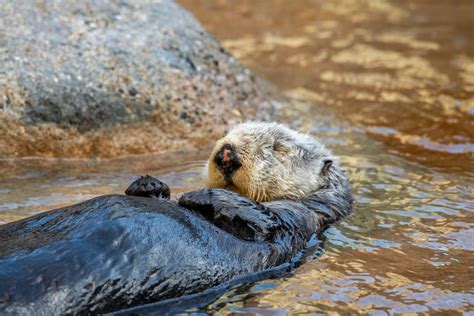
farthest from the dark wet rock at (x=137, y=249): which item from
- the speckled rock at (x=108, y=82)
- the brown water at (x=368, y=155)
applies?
the speckled rock at (x=108, y=82)

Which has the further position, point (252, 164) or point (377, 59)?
point (377, 59)

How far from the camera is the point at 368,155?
21.9 feet

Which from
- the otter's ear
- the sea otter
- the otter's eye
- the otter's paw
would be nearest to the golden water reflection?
the sea otter

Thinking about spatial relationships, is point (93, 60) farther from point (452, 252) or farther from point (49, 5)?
point (452, 252)

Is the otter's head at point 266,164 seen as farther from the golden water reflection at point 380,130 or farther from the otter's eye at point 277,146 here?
the golden water reflection at point 380,130

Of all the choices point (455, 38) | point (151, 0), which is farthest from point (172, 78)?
point (455, 38)

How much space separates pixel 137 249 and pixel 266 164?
1.55 meters

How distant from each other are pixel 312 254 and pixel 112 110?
2615mm

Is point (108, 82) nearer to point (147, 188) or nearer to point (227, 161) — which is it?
point (227, 161)

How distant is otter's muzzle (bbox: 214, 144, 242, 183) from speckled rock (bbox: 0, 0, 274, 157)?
179 centimetres

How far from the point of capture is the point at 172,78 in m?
6.88

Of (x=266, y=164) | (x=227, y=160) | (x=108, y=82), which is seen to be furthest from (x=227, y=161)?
(x=108, y=82)

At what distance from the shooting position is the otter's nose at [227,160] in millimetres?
4852

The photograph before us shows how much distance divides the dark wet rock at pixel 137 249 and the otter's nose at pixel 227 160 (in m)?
0.51
